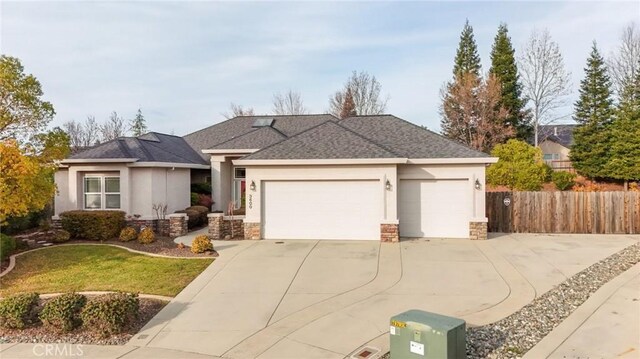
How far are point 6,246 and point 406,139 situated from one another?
14.2 meters

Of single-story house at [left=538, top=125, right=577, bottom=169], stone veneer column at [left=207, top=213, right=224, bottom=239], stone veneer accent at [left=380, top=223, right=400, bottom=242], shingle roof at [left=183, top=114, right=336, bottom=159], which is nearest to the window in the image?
stone veneer column at [left=207, top=213, right=224, bottom=239]

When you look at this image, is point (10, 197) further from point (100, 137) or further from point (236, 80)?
point (100, 137)

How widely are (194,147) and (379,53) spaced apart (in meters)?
12.4

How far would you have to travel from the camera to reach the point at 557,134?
4109 centimetres

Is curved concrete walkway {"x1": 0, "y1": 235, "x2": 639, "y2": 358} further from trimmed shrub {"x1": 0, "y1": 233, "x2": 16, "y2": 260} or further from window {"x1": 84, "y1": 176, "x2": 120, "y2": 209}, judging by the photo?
window {"x1": 84, "y1": 176, "x2": 120, "y2": 209}

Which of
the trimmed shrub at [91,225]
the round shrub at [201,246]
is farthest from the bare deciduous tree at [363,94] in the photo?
the round shrub at [201,246]

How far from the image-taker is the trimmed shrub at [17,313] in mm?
6480

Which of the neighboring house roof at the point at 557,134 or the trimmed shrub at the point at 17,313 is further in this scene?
the neighboring house roof at the point at 557,134

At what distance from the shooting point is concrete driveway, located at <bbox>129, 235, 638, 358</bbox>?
5.95 meters

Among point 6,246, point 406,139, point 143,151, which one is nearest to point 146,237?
point 6,246

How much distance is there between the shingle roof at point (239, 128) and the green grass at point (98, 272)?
1220cm

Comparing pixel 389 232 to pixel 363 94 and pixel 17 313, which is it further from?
pixel 363 94

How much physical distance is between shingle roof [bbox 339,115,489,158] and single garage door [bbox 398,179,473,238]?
1084 mm

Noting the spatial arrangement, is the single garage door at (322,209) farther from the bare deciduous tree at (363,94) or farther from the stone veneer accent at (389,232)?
the bare deciduous tree at (363,94)
